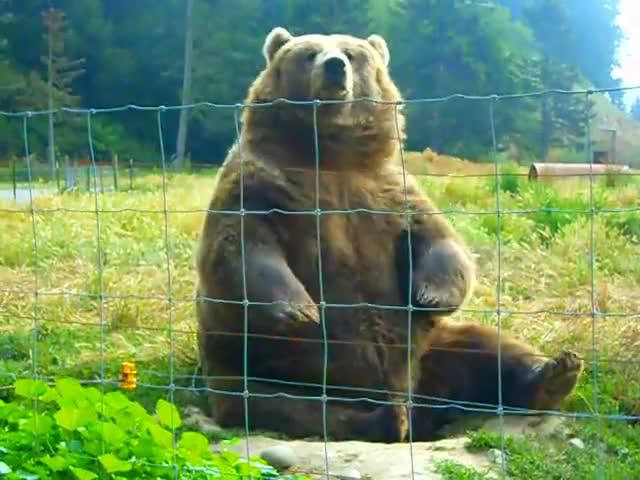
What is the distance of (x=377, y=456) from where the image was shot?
4.14m

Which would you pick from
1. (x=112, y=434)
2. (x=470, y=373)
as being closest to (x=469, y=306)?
(x=470, y=373)

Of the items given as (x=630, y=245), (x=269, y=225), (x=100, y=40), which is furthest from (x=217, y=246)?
(x=100, y=40)

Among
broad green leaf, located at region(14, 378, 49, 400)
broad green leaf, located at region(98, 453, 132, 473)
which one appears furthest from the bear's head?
broad green leaf, located at region(98, 453, 132, 473)

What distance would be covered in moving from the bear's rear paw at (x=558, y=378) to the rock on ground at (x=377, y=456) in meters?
0.17

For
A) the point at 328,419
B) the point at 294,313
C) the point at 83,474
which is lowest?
the point at 328,419

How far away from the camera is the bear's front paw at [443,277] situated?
4621 mm

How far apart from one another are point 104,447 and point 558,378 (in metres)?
2.19

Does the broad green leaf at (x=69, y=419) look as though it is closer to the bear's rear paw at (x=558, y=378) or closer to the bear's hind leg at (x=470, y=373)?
the bear's hind leg at (x=470, y=373)

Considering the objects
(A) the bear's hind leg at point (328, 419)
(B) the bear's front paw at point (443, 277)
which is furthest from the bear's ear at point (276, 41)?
(A) the bear's hind leg at point (328, 419)

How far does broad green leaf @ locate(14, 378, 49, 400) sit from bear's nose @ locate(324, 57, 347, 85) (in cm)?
205

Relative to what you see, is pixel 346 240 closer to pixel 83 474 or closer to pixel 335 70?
pixel 335 70

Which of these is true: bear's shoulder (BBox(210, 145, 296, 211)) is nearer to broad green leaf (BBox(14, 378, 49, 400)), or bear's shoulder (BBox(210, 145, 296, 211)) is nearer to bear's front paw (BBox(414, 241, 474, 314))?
bear's front paw (BBox(414, 241, 474, 314))

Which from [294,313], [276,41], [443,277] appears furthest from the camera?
[276,41]

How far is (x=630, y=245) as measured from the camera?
801cm
